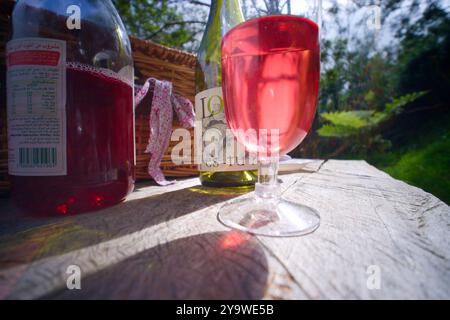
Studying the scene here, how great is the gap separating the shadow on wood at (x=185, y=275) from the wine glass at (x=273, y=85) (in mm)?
79

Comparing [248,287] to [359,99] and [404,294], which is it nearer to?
[404,294]

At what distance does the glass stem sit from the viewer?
0.43 m

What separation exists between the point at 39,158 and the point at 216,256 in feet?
1.07

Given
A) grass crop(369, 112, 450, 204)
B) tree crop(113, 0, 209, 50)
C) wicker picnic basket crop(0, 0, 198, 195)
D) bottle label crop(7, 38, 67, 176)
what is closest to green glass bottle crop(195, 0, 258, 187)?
wicker picnic basket crop(0, 0, 198, 195)

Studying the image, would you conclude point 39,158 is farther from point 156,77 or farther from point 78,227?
point 156,77

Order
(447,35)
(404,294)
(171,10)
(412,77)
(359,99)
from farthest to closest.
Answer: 1. (359,99)
2. (412,77)
3. (447,35)
4. (171,10)
5. (404,294)

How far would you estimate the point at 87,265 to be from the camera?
0.26m

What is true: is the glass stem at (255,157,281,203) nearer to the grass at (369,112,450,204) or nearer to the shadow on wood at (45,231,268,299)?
the shadow on wood at (45,231,268,299)

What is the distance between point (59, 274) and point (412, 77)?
185 inches

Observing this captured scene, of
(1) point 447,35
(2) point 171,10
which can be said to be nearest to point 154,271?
(2) point 171,10

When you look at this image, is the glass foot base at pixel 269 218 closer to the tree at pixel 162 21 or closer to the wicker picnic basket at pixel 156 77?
the wicker picnic basket at pixel 156 77

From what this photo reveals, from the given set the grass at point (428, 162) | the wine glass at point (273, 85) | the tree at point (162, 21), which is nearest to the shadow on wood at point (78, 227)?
the wine glass at point (273, 85)

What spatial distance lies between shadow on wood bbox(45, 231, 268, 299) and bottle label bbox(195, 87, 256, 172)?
1.09 ft

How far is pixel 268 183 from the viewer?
1.44 feet
